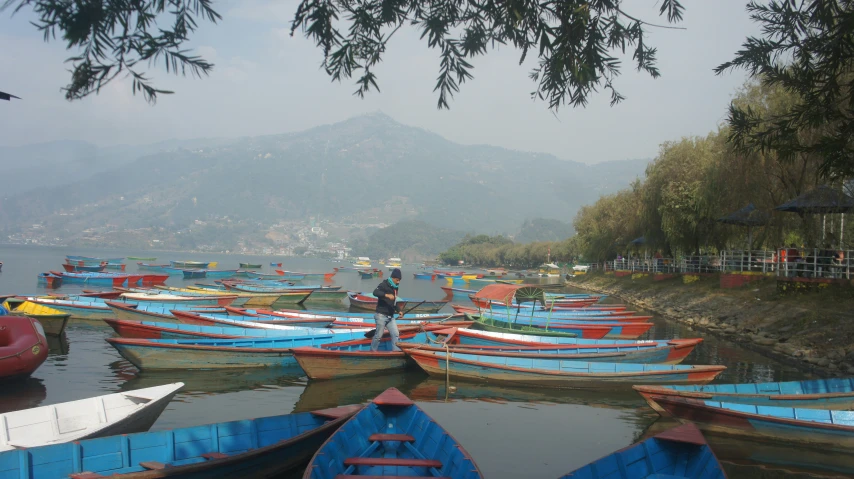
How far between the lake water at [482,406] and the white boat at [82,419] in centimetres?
193

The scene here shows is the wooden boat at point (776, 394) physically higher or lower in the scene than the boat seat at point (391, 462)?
lower

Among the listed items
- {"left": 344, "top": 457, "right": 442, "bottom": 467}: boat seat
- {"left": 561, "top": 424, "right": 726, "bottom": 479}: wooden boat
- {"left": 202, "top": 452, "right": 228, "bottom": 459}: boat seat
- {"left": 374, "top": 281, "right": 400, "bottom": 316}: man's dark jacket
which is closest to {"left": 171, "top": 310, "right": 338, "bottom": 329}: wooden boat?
{"left": 374, "top": 281, "right": 400, "bottom": 316}: man's dark jacket

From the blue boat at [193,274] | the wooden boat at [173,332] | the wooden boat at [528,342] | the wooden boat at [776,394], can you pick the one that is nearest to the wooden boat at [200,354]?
the wooden boat at [173,332]

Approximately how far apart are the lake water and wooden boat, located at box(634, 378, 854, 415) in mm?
838

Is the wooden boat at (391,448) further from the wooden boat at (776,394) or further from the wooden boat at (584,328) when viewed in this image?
the wooden boat at (584,328)

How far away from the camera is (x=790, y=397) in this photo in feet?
31.5

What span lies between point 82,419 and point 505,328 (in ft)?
50.0

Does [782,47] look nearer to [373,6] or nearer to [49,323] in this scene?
[373,6]

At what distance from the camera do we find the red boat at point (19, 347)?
38.7ft

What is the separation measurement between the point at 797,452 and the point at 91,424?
1059 cm

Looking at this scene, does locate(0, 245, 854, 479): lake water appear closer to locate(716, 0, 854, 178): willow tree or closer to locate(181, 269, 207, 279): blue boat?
locate(716, 0, 854, 178): willow tree

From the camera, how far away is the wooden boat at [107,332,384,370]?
540 inches

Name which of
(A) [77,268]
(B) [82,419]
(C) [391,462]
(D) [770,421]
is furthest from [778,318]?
(A) [77,268]

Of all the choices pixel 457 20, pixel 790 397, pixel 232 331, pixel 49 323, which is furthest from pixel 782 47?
pixel 49 323
